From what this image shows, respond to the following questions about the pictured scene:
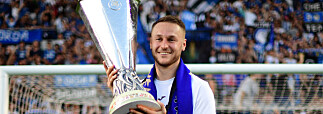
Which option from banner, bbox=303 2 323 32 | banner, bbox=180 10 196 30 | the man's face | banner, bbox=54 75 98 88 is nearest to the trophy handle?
the man's face

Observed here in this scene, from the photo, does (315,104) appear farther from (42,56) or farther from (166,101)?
(42,56)

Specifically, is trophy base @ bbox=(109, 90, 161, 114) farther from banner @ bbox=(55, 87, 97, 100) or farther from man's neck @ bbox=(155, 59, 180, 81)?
banner @ bbox=(55, 87, 97, 100)

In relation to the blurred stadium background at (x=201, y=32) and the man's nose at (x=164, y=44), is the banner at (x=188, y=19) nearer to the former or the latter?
the blurred stadium background at (x=201, y=32)

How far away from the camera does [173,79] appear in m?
1.25

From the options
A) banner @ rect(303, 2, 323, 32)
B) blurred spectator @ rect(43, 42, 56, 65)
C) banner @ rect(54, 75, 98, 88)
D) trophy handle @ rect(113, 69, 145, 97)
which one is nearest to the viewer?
trophy handle @ rect(113, 69, 145, 97)

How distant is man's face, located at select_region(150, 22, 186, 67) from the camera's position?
117cm

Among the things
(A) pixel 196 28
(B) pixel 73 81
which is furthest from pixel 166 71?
(A) pixel 196 28

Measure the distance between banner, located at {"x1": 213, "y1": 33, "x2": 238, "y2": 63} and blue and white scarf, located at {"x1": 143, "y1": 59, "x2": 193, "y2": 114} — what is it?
5047 mm

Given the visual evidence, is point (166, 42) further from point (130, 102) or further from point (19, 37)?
point (19, 37)

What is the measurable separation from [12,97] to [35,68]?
13.0 inches

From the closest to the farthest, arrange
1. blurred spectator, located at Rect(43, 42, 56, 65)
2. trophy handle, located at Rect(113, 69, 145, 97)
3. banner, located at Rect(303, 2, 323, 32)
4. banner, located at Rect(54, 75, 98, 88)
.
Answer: trophy handle, located at Rect(113, 69, 145, 97), banner, located at Rect(54, 75, 98, 88), blurred spectator, located at Rect(43, 42, 56, 65), banner, located at Rect(303, 2, 323, 32)

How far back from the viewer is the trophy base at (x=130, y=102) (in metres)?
0.98

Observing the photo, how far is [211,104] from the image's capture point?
1183mm

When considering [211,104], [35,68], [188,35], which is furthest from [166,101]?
[188,35]
